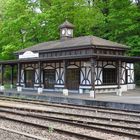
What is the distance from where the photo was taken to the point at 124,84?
93.6 ft

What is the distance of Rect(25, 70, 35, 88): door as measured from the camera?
1227 inches

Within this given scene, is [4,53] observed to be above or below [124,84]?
above

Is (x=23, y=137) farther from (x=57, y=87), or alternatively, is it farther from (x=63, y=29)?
(x=63, y=29)

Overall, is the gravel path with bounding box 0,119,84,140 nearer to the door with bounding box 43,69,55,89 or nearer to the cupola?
the door with bounding box 43,69,55,89

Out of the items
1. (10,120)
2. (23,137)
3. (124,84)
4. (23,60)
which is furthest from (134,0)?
(23,137)

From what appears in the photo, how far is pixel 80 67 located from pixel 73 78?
4.05ft

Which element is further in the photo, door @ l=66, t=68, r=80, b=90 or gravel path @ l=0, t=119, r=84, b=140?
door @ l=66, t=68, r=80, b=90

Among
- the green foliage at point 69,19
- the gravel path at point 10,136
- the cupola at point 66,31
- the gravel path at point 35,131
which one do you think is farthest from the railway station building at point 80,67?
the gravel path at point 10,136

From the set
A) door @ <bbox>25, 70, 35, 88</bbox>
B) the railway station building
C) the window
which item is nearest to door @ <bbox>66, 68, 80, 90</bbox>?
the railway station building

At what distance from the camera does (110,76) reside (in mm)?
27031

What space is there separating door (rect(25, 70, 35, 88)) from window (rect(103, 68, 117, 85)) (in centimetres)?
757

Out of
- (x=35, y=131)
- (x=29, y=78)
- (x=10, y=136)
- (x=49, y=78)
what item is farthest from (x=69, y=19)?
(x=10, y=136)

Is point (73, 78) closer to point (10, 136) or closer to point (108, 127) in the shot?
point (108, 127)

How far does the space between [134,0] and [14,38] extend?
47.7ft
